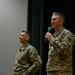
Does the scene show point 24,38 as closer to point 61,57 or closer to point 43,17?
point 61,57

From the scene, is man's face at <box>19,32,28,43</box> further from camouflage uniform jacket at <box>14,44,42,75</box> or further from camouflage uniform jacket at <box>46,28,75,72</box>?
camouflage uniform jacket at <box>46,28,75,72</box>

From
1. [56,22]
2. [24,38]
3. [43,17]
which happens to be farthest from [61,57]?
[43,17]

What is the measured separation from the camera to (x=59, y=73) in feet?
7.69

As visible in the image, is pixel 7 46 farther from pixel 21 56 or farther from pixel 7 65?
pixel 21 56

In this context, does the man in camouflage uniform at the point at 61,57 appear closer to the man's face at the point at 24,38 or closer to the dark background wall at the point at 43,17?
the man's face at the point at 24,38

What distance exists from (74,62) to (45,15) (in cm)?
94

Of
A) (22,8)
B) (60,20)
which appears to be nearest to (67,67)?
(60,20)

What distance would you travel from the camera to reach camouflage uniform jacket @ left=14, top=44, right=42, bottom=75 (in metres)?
3.02

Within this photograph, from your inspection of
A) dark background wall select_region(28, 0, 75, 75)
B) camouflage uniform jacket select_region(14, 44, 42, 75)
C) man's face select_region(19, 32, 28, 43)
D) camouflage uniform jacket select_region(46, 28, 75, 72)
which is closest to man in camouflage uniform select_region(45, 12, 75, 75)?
camouflage uniform jacket select_region(46, 28, 75, 72)

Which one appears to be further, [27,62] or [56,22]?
[27,62]

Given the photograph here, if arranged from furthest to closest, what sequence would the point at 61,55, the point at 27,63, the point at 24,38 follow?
the point at 24,38 → the point at 27,63 → the point at 61,55

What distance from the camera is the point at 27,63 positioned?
3076 millimetres

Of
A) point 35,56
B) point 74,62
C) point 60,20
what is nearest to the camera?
point 60,20

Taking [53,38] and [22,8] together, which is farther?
[22,8]
